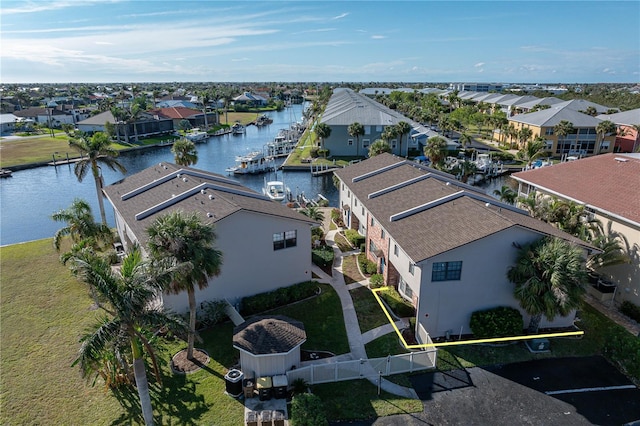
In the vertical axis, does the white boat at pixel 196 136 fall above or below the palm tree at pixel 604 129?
below

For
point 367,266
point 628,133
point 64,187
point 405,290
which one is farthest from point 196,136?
point 628,133

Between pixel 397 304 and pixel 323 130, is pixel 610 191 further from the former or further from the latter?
pixel 323 130

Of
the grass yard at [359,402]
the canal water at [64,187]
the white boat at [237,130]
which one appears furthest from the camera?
the white boat at [237,130]

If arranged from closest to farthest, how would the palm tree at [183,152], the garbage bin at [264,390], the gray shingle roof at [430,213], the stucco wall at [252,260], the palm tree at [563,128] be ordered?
the garbage bin at [264,390] < the gray shingle roof at [430,213] < the stucco wall at [252,260] < the palm tree at [183,152] < the palm tree at [563,128]

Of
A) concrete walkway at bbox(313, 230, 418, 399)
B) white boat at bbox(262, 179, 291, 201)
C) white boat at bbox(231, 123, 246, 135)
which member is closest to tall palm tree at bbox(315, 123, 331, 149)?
white boat at bbox(262, 179, 291, 201)

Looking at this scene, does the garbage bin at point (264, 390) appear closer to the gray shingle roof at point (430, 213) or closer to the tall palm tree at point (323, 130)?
the gray shingle roof at point (430, 213)

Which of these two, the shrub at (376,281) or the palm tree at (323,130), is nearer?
the shrub at (376,281)

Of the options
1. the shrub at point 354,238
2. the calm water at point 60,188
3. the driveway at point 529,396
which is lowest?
the calm water at point 60,188

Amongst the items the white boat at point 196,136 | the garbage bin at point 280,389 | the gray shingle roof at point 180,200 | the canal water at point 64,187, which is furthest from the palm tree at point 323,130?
the garbage bin at point 280,389

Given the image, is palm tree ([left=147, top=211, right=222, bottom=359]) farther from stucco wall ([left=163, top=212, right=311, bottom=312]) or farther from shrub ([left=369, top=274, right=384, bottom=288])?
shrub ([left=369, top=274, right=384, bottom=288])
